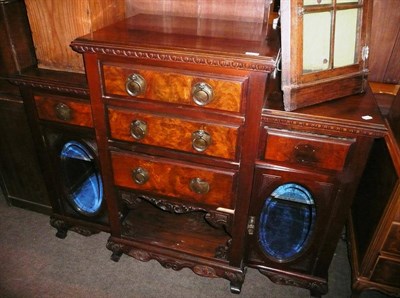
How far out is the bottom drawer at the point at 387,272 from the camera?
133cm

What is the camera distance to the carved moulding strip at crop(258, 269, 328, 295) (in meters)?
1.51

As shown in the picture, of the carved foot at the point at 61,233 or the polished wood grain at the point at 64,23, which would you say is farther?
the carved foot at the point at 61,233

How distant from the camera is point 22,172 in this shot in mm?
1874

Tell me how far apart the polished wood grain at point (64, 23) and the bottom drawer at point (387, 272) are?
5.32 ft

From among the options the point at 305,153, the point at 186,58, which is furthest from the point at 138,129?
the point at 305,153

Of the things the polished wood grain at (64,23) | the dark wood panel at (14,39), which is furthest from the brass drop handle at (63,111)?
the dark wood panel at (14,39)

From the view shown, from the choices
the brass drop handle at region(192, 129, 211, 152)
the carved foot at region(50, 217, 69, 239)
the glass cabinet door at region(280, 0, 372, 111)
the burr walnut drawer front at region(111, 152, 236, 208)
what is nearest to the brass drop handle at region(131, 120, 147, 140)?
the burr walnut drawer front at region(111, 152, 236, 208)

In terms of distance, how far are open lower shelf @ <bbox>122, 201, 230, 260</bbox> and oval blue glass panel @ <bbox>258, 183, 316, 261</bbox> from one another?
0.25 m

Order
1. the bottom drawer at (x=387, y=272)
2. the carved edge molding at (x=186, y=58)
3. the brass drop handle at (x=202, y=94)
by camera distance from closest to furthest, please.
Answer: the carved edge molding at (x=186, y=58) < the brass drop handle at (x=202, y=94) < the bottom drawer at (x=387, y=272)

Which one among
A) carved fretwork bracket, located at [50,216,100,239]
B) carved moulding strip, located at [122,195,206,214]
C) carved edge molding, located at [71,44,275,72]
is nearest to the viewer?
carved edge molding, located at [71,44,275,72]

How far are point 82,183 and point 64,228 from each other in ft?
1.03

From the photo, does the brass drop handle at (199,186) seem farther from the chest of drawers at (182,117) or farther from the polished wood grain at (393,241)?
the polished wood grain at (393,241)

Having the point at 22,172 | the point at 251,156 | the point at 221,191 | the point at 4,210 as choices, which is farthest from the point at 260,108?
the point at 4,210

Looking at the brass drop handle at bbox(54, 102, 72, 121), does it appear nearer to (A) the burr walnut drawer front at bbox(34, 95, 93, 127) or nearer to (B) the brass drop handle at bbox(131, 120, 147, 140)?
(A) the burr walnut drawer front at bbox(34, 95, 93, 127)
